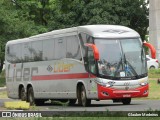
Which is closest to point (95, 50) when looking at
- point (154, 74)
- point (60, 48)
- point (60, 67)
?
point (60, 48)

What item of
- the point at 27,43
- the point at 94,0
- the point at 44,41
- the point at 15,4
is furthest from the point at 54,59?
the point at 94,0

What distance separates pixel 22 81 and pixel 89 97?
22.2 ft

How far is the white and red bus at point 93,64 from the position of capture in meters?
24.3

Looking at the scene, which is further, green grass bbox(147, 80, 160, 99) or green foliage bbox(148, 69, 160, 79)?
green foliage bbox(148, 69, 160, 79)

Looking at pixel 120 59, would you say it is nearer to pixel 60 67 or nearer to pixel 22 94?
pixel 60 67

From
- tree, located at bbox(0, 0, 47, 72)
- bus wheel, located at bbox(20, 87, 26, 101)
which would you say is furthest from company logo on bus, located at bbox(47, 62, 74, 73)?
tree, located at bbox(0, 0, 47, 72)

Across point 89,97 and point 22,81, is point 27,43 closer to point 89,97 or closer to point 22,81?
point 22,81

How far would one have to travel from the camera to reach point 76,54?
25.5 metres

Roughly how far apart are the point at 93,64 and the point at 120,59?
3.73 ft

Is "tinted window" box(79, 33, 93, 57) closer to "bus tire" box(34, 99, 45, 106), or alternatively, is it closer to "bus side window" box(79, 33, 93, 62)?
"bus side window" box(79, 33, 93, 62)

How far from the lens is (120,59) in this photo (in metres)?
24.6

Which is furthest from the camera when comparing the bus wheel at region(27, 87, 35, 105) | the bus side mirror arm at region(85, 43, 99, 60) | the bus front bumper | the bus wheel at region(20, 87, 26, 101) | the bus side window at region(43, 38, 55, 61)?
the bus wheel at region(20, 87, 26, 101)

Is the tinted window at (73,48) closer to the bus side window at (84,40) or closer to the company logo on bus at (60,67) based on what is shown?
the bus side window at (84,40)

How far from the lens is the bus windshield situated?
960 inches
